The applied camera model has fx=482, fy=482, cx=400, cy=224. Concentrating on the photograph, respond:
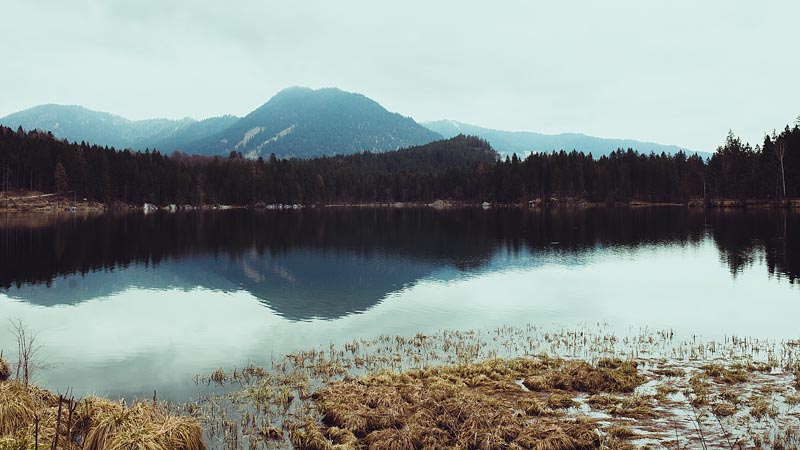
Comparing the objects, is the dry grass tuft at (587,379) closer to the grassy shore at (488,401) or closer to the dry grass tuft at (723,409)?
the grassy shore at (488,401)

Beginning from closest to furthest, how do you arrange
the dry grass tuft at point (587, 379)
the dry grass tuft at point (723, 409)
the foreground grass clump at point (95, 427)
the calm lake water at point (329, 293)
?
the foreground grass clump at point (95, 427) → the dry grass tuft at point (723, 409) → the dry grass tuft at point (587, 379) → the calm lake water at point (329, 293)

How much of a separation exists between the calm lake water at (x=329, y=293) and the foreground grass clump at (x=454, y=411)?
23.6 ft

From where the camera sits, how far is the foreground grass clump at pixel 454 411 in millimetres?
12508

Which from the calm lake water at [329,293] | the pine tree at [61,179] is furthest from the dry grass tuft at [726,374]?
the pine tree at [61,179]

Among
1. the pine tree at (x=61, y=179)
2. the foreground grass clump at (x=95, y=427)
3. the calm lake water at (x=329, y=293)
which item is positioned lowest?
the calm lake water at (x=329, y=293)

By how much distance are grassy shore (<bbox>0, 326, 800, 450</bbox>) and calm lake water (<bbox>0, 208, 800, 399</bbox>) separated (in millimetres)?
3474

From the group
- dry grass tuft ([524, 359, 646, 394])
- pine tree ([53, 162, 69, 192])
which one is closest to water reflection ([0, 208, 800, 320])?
dry grass tuft ([524, 359, 646, 394])

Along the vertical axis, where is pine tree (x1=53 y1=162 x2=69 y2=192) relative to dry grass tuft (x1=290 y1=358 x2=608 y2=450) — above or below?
above

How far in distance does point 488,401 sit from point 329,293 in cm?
2541

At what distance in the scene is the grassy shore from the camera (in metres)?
12.6

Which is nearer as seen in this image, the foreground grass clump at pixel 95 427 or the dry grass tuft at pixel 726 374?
the foreground grass clump at pixel 95 427

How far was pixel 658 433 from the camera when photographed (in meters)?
13.2

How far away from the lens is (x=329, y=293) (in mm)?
39031

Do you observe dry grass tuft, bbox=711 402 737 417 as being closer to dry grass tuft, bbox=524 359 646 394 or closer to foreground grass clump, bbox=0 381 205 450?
dry grass tuft, bbox=524 359 646 394
